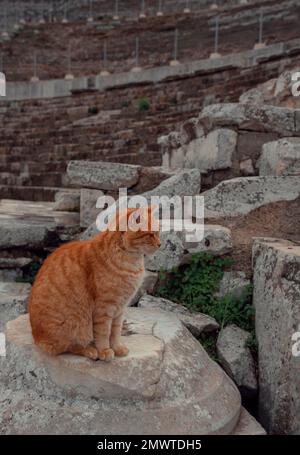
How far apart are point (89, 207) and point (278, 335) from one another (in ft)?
9.47

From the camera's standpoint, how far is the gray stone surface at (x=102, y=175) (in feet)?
19.1

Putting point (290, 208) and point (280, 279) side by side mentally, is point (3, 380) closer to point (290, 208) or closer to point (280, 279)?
point (280, 279)

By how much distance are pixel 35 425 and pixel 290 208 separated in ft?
10.0

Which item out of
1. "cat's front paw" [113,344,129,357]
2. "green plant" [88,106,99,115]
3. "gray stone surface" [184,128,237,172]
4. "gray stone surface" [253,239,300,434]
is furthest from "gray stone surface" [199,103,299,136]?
"green plant" [88,106,99,115]

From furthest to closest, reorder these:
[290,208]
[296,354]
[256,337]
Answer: [290,208]
[256,337]
[296,354]

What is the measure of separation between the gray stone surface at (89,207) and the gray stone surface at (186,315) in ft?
5.89

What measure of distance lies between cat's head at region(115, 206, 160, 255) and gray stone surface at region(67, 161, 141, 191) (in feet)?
9.54

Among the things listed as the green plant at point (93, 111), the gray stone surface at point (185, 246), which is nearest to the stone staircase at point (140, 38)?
the green plant at point (93, 111)

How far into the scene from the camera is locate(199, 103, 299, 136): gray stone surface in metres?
5.80

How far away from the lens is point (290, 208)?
4.91 m

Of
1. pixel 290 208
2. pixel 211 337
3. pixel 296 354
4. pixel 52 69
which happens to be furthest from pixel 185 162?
pixel 52 69

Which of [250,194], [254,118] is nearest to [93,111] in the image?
[254,118]

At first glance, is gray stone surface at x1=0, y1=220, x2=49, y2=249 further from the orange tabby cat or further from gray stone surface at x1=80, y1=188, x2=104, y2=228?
the orange tabby cat

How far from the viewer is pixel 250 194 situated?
497 centimetres
